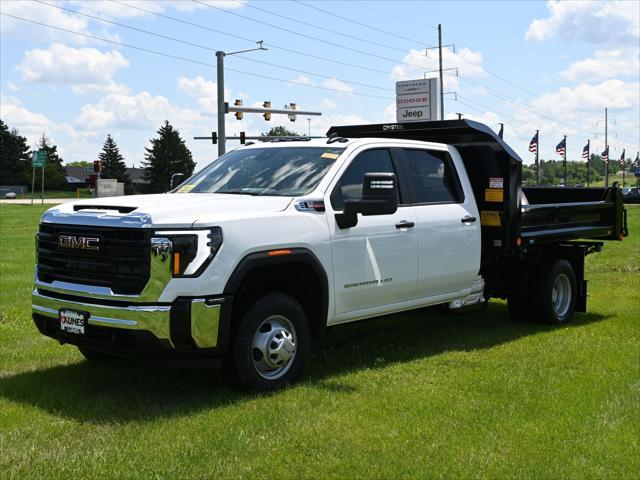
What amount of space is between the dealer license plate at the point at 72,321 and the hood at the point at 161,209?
2.14 feet

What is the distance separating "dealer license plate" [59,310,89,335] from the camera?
546 cm

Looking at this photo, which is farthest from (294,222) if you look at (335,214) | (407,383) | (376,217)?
(407,383)

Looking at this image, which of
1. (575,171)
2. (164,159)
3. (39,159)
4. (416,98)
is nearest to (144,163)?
(164,159)

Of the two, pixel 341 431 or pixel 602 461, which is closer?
pixel 602 461

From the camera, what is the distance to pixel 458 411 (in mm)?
5379

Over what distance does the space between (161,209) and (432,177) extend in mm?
3031

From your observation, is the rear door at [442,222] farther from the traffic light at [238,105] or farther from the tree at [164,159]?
the tree at [164,159]

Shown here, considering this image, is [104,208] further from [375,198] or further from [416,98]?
[416,98]

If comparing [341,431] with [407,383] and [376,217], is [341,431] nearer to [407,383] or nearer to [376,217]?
[407,383]

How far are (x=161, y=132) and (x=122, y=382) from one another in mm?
102123

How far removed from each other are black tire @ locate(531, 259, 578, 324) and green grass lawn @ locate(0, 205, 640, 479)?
2.14ft

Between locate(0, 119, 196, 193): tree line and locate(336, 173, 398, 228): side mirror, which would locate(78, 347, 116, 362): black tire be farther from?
locate(0, 119, 196, 193): tree line

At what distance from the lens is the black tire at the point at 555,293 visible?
8758 mm

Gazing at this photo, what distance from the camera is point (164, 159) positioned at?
4055 inches
